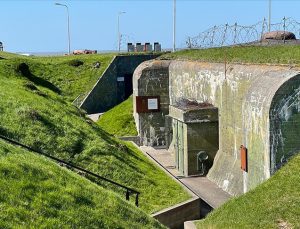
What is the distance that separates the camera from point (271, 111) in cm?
1236

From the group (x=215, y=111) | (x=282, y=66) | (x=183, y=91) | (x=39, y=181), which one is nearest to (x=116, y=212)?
(x=39, y=181)

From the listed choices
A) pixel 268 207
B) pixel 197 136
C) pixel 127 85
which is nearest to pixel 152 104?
pixel 197 136

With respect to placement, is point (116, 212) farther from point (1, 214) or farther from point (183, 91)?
point (183, 91)

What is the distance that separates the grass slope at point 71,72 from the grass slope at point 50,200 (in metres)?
23.0

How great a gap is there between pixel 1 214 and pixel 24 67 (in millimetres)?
18822

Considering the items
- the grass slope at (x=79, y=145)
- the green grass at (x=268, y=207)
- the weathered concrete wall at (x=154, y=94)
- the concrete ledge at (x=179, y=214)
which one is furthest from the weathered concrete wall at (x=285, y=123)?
the weathered concrete wall at (x=154, y=94)

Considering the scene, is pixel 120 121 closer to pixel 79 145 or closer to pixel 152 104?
pixel 152 104

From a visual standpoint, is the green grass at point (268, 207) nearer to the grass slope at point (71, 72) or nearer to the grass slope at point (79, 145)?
the grass slope at point (79, 145)

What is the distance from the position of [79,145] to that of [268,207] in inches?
264

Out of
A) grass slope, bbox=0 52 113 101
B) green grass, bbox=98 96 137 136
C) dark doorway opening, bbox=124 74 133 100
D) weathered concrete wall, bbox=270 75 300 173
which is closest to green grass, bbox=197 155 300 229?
weathered concrete wall, bbox=270 75 300 173

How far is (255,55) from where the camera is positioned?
58.0ft

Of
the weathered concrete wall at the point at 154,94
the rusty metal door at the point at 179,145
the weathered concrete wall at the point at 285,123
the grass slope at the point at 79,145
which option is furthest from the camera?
the weathered concrete wall at the point at 154,94

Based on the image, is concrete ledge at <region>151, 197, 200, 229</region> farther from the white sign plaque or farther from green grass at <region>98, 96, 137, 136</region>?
green grass at <region>98, 96, 137, 136</region>

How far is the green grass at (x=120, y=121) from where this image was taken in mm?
26803
